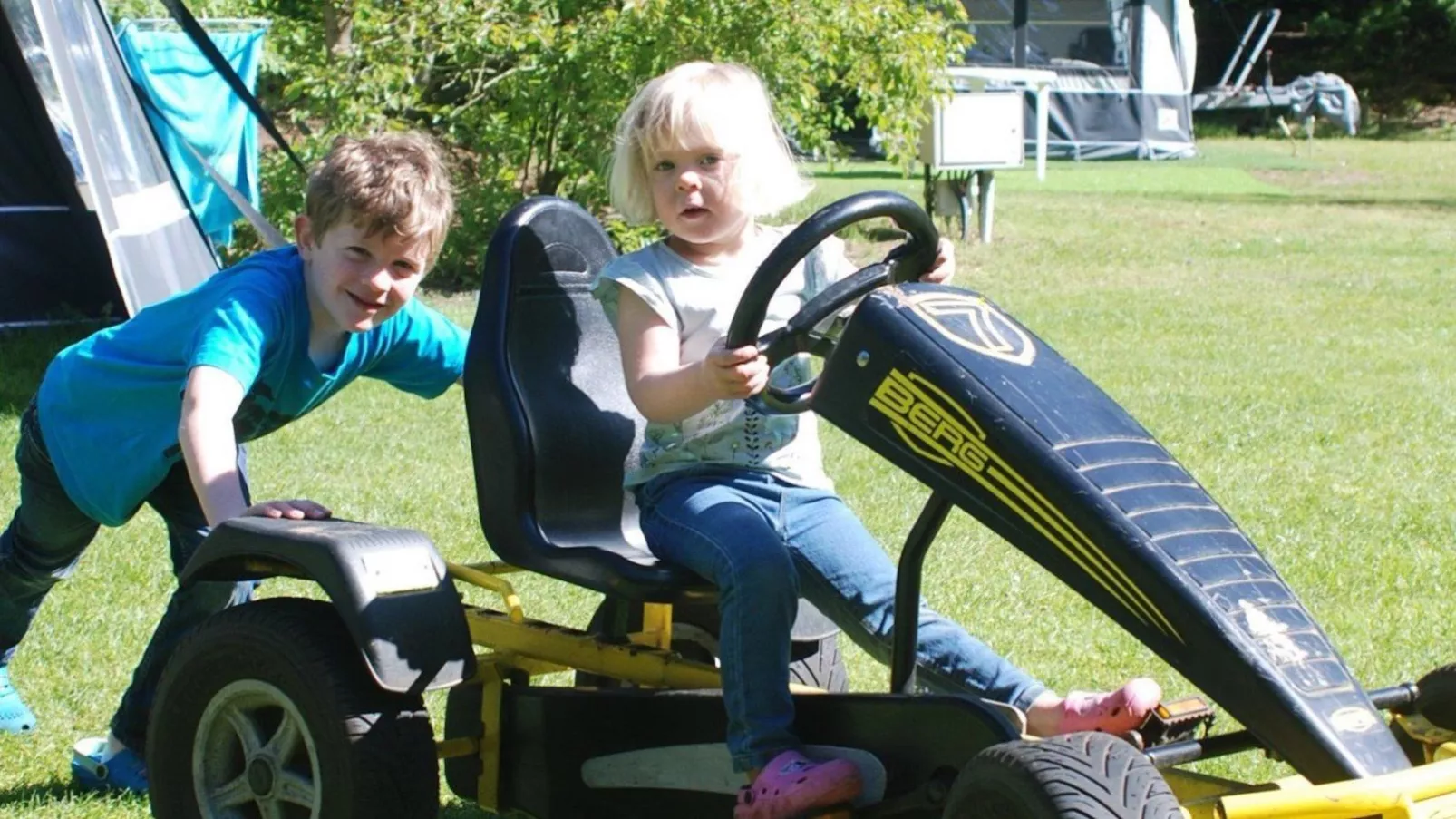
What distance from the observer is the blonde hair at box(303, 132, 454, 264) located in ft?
11.1

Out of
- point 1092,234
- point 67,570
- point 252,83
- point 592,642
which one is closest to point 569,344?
point 592,642

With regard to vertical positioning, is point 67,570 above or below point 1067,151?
above

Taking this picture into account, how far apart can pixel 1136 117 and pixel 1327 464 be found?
60.5 ft

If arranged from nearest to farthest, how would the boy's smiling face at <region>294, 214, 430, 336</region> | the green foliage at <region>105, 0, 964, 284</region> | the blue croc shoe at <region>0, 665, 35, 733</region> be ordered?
the boy's smiling face at <region>294, 214, 430, 336</region>
the blue croc shoe at <region>0, 665, 35, 733</region>
the green foliage at <region>105, 0, 964, 284</region>

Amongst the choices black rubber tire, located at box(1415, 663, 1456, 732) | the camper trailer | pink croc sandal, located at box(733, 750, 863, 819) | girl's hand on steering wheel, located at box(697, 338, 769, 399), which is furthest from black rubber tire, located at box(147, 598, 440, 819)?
the camper trailer

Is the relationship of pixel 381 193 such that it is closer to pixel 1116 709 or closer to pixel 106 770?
pixel 106 770

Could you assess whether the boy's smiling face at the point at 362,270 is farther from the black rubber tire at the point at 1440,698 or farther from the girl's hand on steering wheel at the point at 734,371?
the black rubber tire at the point at 1440,698

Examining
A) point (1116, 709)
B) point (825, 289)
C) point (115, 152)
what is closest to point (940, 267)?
point (825, 289)

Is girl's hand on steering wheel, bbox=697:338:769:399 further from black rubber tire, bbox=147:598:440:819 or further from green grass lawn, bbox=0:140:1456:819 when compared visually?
green grass lawn, bbox=0:140:1456:819

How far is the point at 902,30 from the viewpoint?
448 inches

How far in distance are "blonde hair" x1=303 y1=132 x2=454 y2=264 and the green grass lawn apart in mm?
1190

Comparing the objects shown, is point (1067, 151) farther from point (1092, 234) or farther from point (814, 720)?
point (814, 720)

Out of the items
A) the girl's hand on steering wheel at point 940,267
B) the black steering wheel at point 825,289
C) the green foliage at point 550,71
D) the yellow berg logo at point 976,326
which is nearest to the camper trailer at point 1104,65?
the green foliage at point 550,71

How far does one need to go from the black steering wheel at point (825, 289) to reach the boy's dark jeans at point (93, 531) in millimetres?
1218
